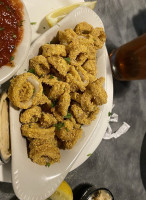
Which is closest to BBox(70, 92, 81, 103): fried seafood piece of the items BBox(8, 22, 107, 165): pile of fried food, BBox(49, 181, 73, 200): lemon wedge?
BBox(8, 22, 107, 165): pile of fried food

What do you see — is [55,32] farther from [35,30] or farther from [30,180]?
[30,180]

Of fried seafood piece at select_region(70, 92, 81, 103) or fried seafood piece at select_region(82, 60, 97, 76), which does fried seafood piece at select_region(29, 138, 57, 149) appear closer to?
fried seafood piece at select_region(70, 92, 81, 103)

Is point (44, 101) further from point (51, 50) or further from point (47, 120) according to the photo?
point (51, 50)

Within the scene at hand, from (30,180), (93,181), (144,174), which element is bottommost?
(144,174)

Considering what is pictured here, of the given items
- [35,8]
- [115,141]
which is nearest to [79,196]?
[115,141]

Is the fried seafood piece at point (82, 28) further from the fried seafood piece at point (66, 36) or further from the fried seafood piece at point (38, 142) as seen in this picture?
the fried seafood piece at point (38, 142)
